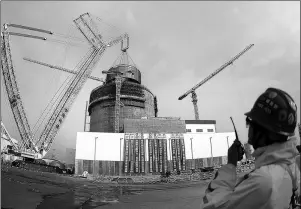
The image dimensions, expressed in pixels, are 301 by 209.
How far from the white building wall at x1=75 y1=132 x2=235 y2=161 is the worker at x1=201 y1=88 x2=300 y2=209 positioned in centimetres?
5801

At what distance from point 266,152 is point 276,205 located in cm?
43

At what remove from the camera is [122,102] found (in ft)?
265

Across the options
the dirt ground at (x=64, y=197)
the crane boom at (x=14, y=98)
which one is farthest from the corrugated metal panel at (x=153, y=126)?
the dirt ground at (x=64, y=197)

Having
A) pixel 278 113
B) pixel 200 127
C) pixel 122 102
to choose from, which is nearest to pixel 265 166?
pixel 278 113

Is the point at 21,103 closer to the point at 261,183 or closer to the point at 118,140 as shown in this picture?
the point at 118,140

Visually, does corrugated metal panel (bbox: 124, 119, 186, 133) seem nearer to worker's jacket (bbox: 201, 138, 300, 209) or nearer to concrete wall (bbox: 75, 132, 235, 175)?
concrete wall (bbox: 75, 132, 235, 175)

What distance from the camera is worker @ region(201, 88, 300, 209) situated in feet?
5.94

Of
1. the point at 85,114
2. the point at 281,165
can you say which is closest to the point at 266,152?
the point at 281,165

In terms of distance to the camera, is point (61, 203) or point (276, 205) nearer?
point (276, 205)

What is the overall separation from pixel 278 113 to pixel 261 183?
672mm

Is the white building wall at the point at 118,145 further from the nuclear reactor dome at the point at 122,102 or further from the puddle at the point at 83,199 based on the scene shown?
the puddle at the point at 83,199

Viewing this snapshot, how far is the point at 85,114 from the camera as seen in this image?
104 meters

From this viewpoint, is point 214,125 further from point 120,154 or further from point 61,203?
point 61,203

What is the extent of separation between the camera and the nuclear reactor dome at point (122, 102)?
7819 cm
